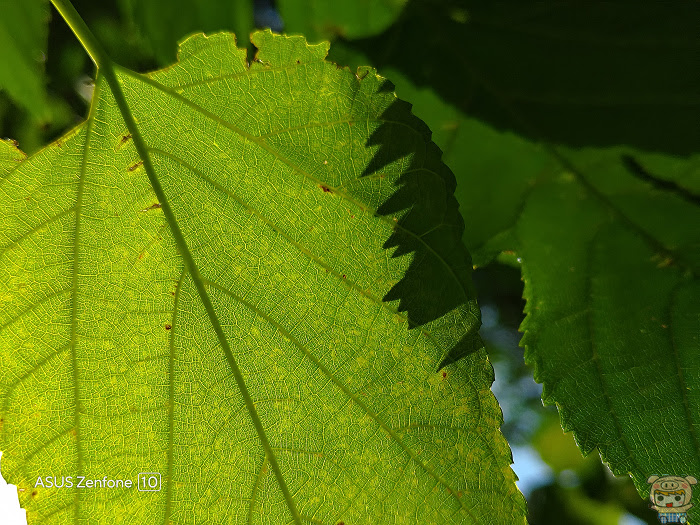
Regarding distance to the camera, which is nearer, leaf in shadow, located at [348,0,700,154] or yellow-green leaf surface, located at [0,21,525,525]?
yellow-green leaf surface, located at [0,21,525,525]

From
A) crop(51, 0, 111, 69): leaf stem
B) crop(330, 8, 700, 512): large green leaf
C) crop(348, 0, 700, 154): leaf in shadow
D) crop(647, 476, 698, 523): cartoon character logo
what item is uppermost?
crop(51, 0, 111, 69): leaf stem

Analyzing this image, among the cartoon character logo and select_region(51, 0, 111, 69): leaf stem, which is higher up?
select_region(51, 0, 111, 69): leaf stem

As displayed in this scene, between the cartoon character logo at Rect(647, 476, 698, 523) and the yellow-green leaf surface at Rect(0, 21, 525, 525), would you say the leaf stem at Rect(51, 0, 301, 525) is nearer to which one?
the yellow-green leaf surface at Rect(0, 21, 525, 525)

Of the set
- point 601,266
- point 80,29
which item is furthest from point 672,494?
point 80,29

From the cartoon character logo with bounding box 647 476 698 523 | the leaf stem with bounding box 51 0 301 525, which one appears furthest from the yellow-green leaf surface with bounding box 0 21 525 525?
the cartoon character logo with bounding box 647 476 698 523

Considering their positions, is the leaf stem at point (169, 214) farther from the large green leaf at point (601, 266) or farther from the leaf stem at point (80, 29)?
the large green leaf at point (601, 266)

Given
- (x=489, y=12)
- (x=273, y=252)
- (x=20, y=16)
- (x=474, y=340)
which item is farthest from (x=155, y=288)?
(x=489, y=12)

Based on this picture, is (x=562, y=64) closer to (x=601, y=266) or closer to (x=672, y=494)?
(x=601, y=266)
